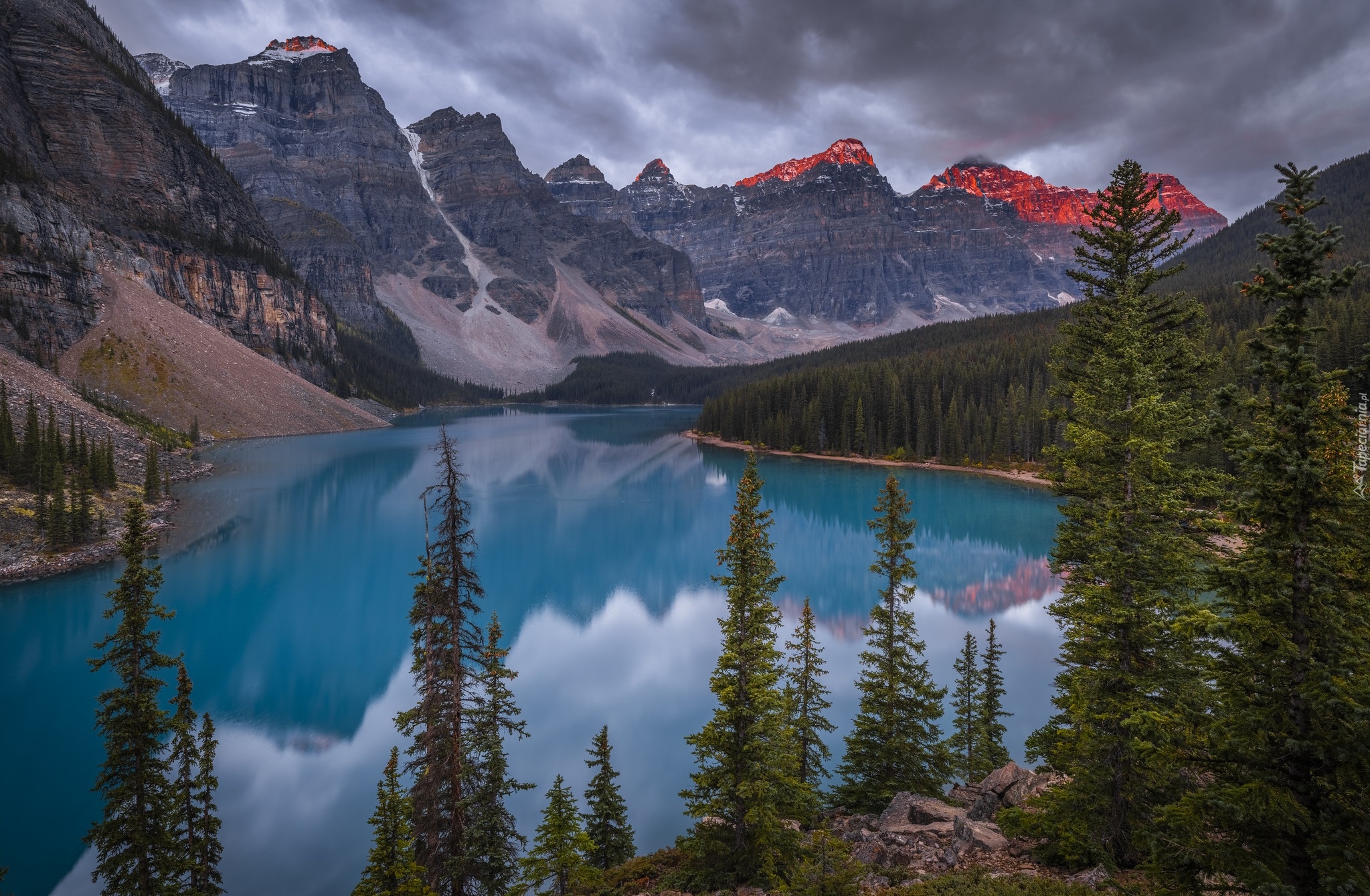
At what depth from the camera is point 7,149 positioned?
321 feet

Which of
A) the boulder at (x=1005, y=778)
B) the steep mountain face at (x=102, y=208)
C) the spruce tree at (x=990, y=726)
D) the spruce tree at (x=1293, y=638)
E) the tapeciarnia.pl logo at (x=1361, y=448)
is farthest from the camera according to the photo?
the steep mountain face at (x=102, y=208)

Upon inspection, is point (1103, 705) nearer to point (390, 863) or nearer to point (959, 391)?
point (390, 863)

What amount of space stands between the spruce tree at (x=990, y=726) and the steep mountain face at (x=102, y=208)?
10800 cm

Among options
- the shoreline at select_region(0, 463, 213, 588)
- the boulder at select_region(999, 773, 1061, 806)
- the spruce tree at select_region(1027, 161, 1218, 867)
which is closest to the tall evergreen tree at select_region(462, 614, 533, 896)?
the boulder at select_region(999, 773, 1061, 806)

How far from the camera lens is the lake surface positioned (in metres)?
18.0

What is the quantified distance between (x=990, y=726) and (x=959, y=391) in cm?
7710

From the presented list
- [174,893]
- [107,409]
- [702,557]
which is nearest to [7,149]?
[107,409]

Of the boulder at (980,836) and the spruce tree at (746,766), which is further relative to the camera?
the spruce tree at (746,766)

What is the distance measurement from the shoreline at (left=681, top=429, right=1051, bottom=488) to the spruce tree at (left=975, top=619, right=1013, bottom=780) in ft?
159

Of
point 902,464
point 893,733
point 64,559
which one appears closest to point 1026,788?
point 893,733

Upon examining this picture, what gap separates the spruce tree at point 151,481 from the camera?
163 feet

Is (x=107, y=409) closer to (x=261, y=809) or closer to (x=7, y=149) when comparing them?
(x=7, y=149)

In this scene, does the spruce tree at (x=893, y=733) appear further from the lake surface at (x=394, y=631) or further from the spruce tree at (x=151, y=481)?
the spruce tree at (x=151, y=481)

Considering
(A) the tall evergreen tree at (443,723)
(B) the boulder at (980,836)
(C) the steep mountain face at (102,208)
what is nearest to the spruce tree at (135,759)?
(A) the tall evergreen tree at (443,723)
